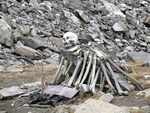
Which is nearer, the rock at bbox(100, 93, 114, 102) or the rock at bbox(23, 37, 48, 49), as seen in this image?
the rock at bbox(100, 93, 114, 102)

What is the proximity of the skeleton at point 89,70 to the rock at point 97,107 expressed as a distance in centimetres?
109

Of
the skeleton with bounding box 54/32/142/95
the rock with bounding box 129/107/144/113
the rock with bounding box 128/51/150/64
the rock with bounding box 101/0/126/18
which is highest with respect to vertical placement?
the rock with bounding box 101/0/126/18

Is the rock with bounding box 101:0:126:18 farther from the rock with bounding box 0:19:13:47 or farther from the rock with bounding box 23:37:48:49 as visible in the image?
the rock with bounding box 0:19:13:47

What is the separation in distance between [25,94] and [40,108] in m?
0.99

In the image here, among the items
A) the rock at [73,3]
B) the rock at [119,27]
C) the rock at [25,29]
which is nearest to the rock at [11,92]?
the rock at [25,29]

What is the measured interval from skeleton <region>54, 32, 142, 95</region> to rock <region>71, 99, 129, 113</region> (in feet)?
3.57

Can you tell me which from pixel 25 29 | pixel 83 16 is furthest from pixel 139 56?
pixel 83 16

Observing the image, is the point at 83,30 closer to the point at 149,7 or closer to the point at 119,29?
the point at 119,29

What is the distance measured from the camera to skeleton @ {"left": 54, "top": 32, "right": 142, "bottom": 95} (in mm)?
8742

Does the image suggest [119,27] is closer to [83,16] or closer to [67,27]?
[83,16]

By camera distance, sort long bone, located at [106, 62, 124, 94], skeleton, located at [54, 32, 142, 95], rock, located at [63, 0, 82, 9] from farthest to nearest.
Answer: rock, located at [63, 0, 82, 9]
skeleton, located at [54, 32, 142, 95]
long bone, located at [106, 62, 124, 94]

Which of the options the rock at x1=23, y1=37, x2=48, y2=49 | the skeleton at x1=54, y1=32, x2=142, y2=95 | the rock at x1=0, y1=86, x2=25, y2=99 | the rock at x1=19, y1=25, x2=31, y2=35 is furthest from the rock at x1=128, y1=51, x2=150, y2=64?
the rock at x1=0, y1=86, x2=25, y2=99

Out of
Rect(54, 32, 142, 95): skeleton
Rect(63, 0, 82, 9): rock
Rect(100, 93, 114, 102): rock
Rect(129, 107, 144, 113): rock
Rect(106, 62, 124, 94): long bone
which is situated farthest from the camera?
Rect(63, 0, 82, 9): rock

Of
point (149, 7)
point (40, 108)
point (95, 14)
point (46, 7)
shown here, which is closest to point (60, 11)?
point (46, 7)
